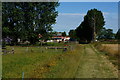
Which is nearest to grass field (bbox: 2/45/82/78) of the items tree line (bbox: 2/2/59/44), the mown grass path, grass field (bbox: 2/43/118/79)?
grass field (bbox: 2/43/118/79)

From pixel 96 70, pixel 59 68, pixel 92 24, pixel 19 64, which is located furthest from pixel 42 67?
pixel 92 24

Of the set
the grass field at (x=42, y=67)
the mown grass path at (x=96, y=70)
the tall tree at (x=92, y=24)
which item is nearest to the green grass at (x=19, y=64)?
the grass field at (x=42, y=67)

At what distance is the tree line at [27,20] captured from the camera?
2263 inches

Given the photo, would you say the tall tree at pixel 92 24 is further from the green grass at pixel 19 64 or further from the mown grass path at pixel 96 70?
the mown grass path at pixel 96 70

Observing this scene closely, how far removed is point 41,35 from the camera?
193 ft

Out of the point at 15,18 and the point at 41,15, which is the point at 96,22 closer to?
the point at 41,15

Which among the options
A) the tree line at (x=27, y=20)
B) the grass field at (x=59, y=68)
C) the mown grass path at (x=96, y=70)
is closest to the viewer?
the grass field at (x=59, y=68)

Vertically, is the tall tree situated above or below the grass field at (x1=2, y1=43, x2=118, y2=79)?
above

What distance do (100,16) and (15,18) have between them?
38.8 m

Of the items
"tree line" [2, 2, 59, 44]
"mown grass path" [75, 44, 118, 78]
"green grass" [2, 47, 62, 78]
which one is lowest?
"mown grass path" [75, 44, 118, 78]

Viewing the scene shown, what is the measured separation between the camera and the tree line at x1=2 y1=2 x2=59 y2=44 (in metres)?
57.5

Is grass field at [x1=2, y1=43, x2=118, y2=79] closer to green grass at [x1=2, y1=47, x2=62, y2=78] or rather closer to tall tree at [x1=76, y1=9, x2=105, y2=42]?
green grass at [x1=2, y1=47, x2=62, y2=78]

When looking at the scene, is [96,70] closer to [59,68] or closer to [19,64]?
[59,68]

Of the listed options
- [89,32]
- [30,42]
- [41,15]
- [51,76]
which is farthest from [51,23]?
[51,76]
